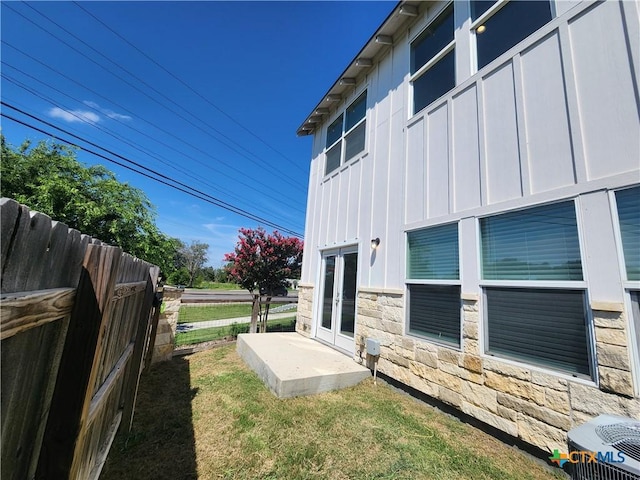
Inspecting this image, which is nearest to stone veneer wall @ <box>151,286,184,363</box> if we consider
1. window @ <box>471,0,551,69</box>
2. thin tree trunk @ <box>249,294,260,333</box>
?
thin tree trunk @ <box>249,294,260,333</box>

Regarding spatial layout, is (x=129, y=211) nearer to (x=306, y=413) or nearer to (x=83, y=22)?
(x=83, y=22)

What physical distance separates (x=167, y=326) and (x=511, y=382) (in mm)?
5402

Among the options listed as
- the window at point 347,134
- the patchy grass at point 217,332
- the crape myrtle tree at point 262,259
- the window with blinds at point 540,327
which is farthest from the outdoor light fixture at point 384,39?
the patchy grass at point 217,332

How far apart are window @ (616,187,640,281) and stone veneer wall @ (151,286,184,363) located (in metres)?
6.05

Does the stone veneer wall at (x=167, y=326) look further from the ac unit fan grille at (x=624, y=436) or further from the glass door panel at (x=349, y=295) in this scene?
the ac unit fan grille at (x=624, y=436)

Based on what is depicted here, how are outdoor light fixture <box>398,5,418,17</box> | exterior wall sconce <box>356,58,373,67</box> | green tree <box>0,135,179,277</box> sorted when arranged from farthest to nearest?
exterior wall sconce <box>356,58,373,67</box> < green tree <box>0,135,179,277</box> < outdoor light fixture <box>398,5,418,17</box>

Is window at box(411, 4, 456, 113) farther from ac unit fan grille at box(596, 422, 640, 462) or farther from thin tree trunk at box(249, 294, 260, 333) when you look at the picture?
thin tree trunk at box(249, 294, 260, 333)

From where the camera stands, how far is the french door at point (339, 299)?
5.36 metres

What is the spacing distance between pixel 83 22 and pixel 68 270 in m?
10.1

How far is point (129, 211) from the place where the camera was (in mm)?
6434

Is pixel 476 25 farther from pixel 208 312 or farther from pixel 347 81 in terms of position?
pixel 208 312

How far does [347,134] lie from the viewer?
258 inches

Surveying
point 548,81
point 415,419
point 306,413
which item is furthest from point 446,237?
point 306,413

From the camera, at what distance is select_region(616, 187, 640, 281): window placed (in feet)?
7.17
